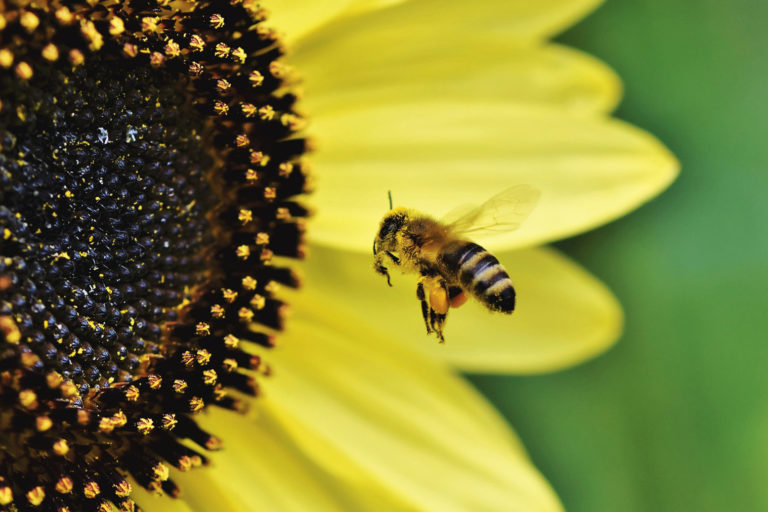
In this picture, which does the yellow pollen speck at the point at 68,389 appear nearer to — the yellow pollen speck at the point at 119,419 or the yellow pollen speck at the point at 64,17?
the yellow pollen speck at the point at 119,419

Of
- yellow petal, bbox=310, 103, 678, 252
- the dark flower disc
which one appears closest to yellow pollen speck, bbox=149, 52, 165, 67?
the dark flower disc

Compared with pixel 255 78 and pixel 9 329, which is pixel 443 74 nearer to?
pixel 255 78

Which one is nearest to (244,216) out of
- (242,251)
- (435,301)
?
(242,251)

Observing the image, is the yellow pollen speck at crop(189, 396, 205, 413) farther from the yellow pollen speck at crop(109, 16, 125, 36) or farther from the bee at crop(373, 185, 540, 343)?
the yellow pollen speck at crop(109, 16, 125, 36)

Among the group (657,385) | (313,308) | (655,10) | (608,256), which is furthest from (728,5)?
(313,308)

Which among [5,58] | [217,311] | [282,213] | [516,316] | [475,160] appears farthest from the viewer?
[516,316]

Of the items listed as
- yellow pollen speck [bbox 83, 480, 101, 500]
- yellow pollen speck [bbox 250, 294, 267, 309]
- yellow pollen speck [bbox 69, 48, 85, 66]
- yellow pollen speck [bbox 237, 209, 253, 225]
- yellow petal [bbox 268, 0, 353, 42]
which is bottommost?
yellow pollen speck [bbox 83, 480, 101, 500]

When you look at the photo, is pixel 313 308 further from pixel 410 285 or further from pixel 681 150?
pixel 681 150

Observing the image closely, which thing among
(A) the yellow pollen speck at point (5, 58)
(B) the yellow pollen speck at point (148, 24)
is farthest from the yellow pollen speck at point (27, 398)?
(B) the yellow pollen speck at point (148, 24)

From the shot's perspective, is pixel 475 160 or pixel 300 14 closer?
pixel 300 14
